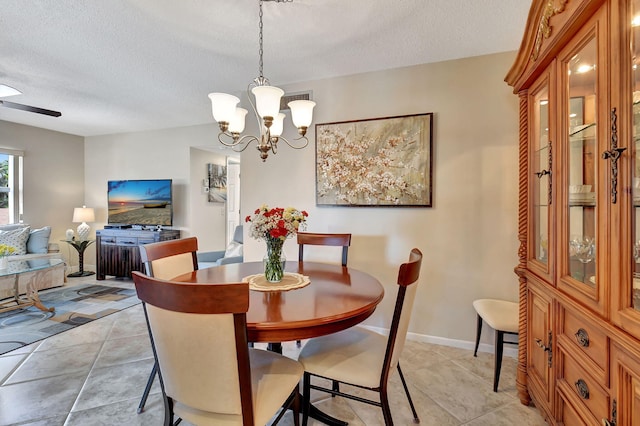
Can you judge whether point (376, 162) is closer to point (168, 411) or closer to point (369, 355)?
point (369, 355)

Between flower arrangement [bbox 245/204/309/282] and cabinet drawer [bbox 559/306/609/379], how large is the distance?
4.37ft

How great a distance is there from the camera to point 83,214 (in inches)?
201

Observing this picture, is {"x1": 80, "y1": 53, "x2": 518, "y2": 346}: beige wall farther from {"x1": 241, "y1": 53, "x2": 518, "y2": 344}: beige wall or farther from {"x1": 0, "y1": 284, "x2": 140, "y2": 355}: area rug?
{"x1": 0, "y1": 284, "x2": 140, "y2": 355}: area rug

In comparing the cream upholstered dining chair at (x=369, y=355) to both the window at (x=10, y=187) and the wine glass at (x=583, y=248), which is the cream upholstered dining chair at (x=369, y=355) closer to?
the wine glass at (x=583, y=248)

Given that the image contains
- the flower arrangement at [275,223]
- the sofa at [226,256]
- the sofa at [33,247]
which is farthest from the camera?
Result: the sofa at [33,247]

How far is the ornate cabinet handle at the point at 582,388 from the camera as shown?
1172 mm

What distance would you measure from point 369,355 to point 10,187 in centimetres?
601

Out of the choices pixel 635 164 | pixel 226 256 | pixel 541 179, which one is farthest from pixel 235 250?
pixel 635 164

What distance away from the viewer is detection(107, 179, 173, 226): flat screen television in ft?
15.7

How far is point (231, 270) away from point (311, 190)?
49.4 inches

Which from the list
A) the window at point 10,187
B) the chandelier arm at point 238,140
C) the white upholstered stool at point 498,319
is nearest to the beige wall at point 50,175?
the window at point 10,187

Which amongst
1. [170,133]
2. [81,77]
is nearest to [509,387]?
[81,77]

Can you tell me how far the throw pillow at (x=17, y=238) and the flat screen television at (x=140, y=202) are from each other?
1.05 m

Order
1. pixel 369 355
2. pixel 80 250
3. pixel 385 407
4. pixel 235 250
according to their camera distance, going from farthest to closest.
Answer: pixel 80 250 → pixel 235 250 → pixel 369 355 → pixel 385 407
